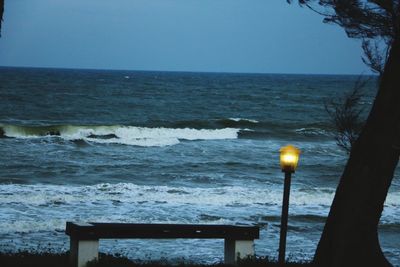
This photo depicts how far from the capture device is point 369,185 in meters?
7.77

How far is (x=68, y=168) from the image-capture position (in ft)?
85.1

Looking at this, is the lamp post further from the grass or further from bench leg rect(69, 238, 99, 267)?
bench leg rect(69, 238, 99, 267)

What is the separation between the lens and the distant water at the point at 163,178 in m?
15.1

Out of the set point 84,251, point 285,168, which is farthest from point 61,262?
point 285,168

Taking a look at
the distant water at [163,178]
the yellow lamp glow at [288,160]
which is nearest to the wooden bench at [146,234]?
the yellow lamp glow at [288,160]

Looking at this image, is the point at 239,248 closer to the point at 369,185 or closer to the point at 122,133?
the point at 369,185

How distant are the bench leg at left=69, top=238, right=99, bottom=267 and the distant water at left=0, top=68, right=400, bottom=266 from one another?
3.96 m

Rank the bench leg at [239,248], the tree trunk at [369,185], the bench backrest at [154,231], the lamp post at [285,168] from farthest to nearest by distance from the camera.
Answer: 1. the bench leg at [239,248]
2. the lamp post at [285,168]
3. the bench backrest at [154,231]
4. the tree trunk at [369,185]

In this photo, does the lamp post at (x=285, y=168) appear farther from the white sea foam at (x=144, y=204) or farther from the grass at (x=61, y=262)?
the white sea foam at (x=144, y=204)

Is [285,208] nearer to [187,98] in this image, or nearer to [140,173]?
[140,173]

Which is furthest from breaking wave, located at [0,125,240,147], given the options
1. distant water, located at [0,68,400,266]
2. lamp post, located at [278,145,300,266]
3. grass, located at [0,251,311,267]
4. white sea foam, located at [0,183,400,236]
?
lamp post, located at [278,145,300,266]

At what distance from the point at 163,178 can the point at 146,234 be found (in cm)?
1650

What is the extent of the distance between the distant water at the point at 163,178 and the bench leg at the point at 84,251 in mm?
3956

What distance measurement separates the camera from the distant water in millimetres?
15133
